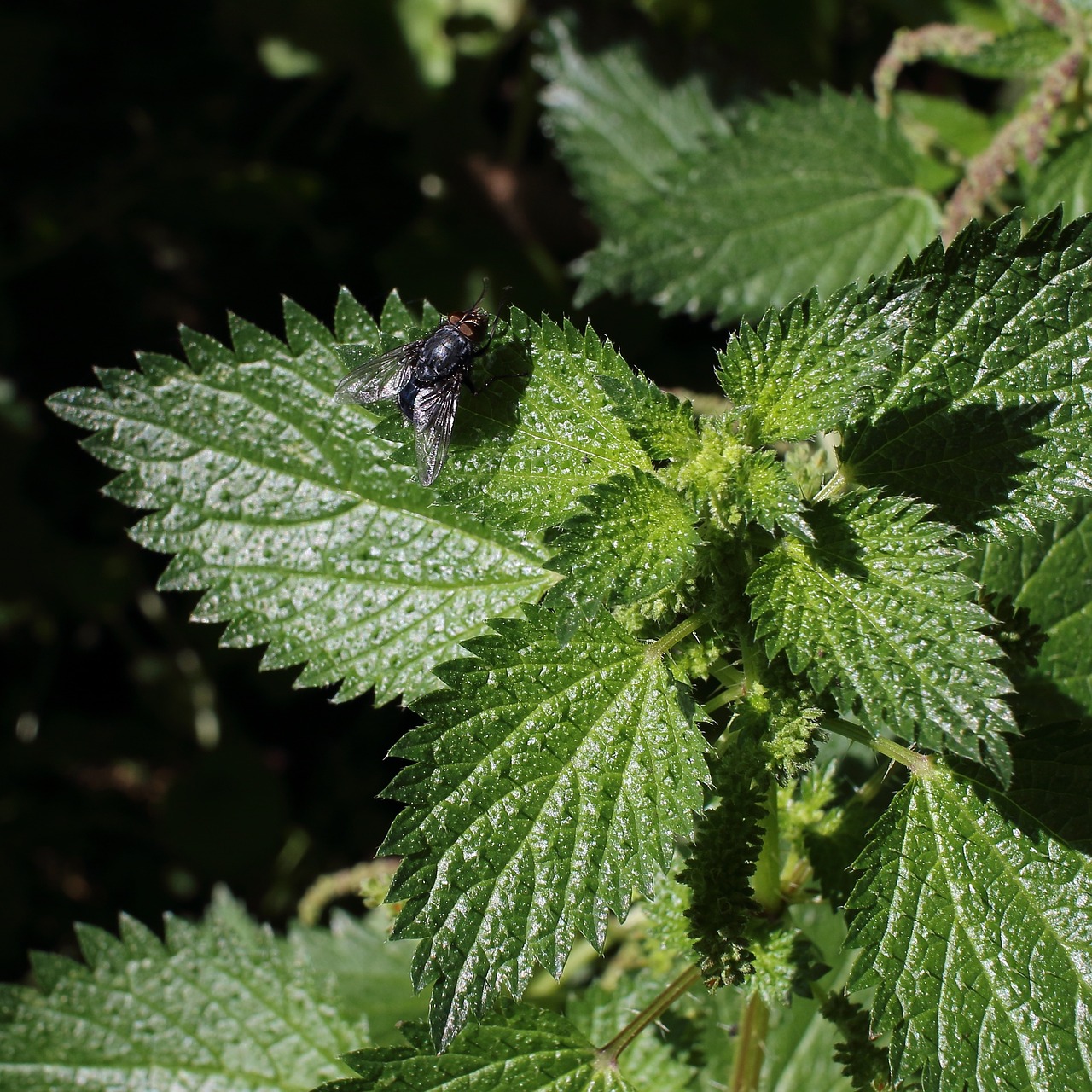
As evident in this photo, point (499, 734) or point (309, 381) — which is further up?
point (309, 381)

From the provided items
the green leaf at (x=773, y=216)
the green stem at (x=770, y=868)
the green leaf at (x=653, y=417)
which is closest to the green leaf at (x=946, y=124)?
the green leaf at (x=773, y=216)

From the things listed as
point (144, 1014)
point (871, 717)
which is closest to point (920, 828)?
point (871, 717)

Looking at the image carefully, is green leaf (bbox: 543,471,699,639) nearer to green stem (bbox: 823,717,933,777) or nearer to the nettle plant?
the nettle plant

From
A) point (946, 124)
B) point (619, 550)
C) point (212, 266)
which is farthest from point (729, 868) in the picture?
point (212, 266)

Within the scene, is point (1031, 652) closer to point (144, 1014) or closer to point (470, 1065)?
point (470, 1065)

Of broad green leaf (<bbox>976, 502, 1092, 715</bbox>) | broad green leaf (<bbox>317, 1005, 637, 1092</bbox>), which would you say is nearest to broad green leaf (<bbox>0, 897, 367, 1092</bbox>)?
broad green leaf (<bbox>317, 1005, 637, 1092</bbox>)

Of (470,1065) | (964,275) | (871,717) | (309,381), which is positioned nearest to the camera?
(871,717)

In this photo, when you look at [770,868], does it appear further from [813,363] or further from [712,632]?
[813,363]
